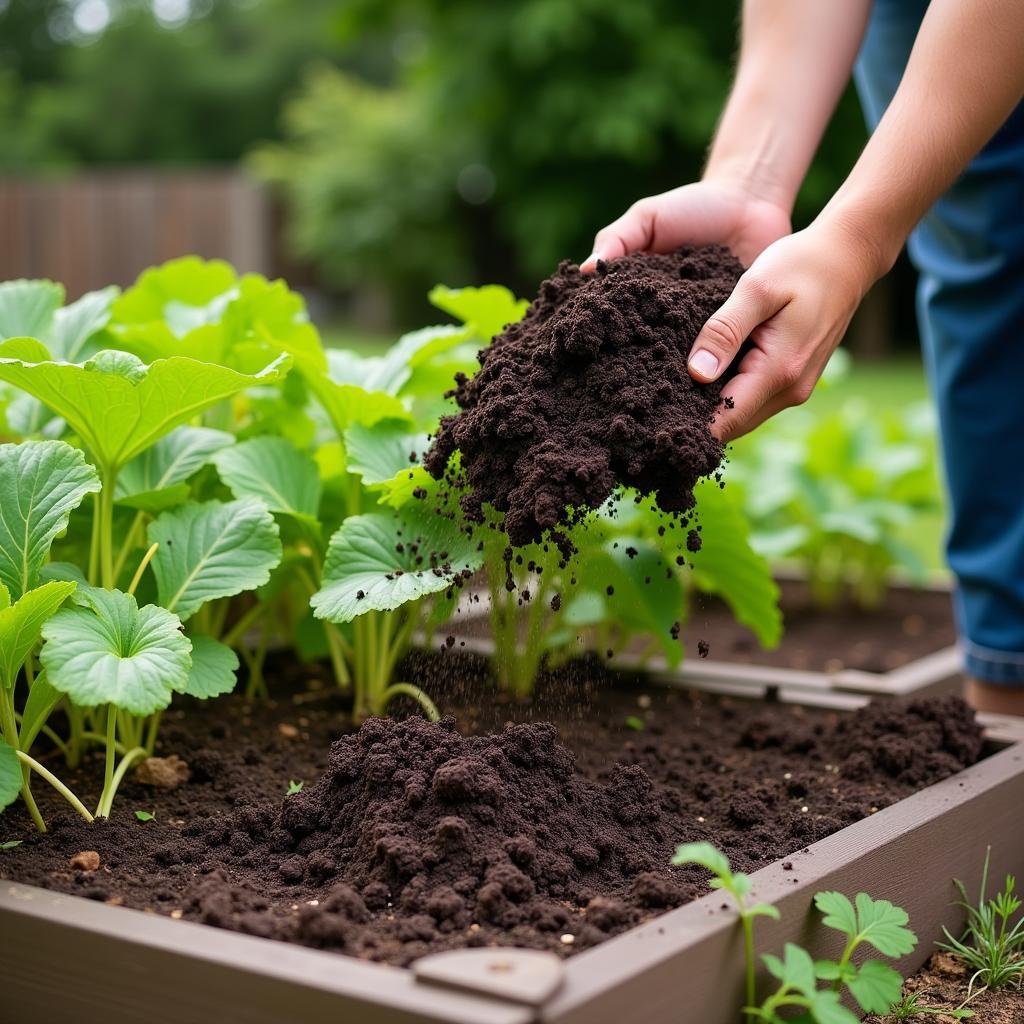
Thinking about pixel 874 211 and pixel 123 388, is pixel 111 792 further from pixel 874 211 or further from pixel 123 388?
pixel 874 211

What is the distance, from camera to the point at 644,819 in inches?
67.4

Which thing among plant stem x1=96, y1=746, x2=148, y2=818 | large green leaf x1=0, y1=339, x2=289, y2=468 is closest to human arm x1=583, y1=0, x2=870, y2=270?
large green leaf x1=0, y1=339, x2=289, y2=468

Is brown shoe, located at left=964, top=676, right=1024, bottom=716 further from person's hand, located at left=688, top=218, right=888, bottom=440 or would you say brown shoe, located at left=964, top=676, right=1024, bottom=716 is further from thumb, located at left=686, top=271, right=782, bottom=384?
thumb, located at left=686, top=271, right=782, bottom=384

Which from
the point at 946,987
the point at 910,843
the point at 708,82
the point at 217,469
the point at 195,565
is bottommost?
the point at 946,987

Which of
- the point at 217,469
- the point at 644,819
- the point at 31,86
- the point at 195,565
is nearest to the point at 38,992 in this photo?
the point at 195,565

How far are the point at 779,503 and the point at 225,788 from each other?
88.2 inches

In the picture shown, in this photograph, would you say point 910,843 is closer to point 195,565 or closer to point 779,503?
point 195,565

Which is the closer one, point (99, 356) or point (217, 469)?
point (99, 356)

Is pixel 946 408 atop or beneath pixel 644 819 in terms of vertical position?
atop

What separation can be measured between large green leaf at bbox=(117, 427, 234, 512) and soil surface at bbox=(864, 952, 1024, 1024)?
4.17 feet

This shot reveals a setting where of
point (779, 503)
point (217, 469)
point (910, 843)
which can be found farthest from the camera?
point (779, 503)

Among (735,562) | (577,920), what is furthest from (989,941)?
(735,562)

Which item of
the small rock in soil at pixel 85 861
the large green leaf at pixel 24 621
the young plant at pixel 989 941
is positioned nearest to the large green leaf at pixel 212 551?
the large green leaf at pixel 24 621

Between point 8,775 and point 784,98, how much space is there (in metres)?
1.61
